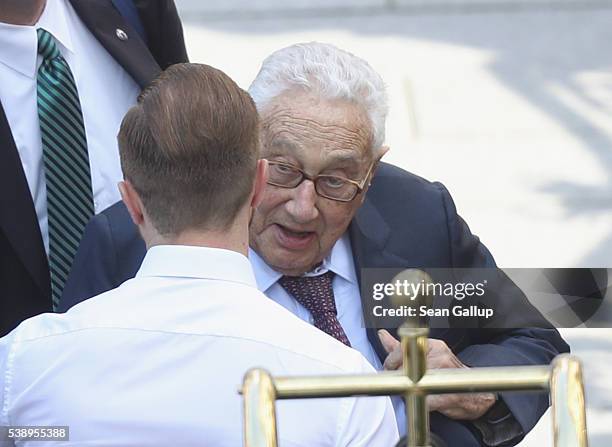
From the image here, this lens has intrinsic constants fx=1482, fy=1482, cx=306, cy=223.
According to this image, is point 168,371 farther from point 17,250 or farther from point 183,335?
point 17,250

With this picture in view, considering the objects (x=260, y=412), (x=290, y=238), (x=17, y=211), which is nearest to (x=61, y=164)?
(x=17, y=211)

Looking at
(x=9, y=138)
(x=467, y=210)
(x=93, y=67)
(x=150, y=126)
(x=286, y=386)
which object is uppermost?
(x=467, y=210)

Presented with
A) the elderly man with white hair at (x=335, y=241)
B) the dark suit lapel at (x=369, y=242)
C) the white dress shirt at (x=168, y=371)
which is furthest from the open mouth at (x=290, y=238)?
the white dress shirt at (x=168, y=371)

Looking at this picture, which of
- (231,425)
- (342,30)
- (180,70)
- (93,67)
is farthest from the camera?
(342,30)

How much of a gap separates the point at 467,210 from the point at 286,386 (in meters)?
4.54

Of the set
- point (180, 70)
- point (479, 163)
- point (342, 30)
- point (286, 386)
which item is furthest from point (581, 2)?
point (286, 386)

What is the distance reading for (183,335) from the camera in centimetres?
197

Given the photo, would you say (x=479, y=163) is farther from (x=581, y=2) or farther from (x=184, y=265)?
(x=184, y=265)

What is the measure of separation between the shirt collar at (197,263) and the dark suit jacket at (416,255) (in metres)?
0.75

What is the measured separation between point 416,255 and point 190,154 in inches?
40.2

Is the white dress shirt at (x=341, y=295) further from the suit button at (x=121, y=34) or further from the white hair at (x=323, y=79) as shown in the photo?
the suit button at (x=121, y=34)

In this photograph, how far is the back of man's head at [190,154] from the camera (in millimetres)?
2021

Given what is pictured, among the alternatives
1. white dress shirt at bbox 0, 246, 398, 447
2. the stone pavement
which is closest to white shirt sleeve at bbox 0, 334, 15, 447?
white dress shirt at bbox 0, 246, 398, 447

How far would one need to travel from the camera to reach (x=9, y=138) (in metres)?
2.98
